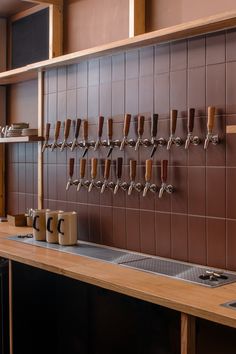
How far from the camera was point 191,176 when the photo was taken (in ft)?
8.14

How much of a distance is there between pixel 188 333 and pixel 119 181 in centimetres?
117

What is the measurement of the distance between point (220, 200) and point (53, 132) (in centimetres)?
138

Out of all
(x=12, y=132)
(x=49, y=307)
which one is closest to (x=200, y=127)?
(x=49, y=307)

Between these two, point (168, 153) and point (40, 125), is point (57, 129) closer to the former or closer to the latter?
point (40, 125)

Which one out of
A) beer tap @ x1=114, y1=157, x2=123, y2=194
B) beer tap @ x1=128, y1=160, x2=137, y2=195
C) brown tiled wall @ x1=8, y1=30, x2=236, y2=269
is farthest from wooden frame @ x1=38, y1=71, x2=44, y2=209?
beer tap @ x1=128, y1=160, x2=137, y2=195

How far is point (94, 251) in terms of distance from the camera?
2.78 metres

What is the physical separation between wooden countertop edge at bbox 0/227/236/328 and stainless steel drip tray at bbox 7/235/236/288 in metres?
0.06

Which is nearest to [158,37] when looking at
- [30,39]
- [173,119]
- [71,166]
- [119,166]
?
[173,119]

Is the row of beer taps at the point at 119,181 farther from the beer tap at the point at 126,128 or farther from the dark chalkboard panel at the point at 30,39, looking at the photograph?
the dark chalkboard panel at the point at 30,39

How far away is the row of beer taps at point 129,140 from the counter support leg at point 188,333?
2.73ft

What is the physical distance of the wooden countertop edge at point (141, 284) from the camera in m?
1.77

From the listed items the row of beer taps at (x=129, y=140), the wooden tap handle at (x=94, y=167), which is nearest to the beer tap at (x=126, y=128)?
the row of beer taps at (x=129, y=140)

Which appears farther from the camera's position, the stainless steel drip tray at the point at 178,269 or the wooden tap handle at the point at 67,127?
the wooden tap handle at the point at 67,127

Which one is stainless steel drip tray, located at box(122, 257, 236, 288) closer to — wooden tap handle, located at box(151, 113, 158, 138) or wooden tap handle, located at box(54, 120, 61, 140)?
wooden tap handle, located at box(151, 113, 158, 138)
